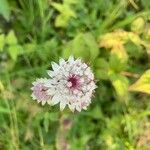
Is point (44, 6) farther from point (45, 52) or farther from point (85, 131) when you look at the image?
point (85, 131)

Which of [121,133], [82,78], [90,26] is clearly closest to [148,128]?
[121,133]

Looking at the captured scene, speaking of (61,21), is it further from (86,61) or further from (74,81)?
(74,81)

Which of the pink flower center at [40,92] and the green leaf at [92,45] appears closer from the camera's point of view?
the pink flower center at [40,92]

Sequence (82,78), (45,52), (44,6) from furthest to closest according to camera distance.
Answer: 1. (45,52)
2. (44,6)
3. (82,78)

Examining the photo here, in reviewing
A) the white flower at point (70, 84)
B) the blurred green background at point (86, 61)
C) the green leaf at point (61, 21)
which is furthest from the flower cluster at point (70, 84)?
the green leaf at point (61, 21)

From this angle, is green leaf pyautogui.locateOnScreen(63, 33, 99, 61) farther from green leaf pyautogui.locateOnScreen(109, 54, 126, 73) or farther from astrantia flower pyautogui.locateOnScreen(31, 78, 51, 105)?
astrantia flower pyautogui.locateOnScreen(31, 78, 51, 105)

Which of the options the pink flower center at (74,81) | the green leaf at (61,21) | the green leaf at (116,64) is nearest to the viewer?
the pink flower center at (74,81)

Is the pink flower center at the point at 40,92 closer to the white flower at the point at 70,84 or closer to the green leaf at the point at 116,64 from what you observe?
the white flower at the point at 70,84
